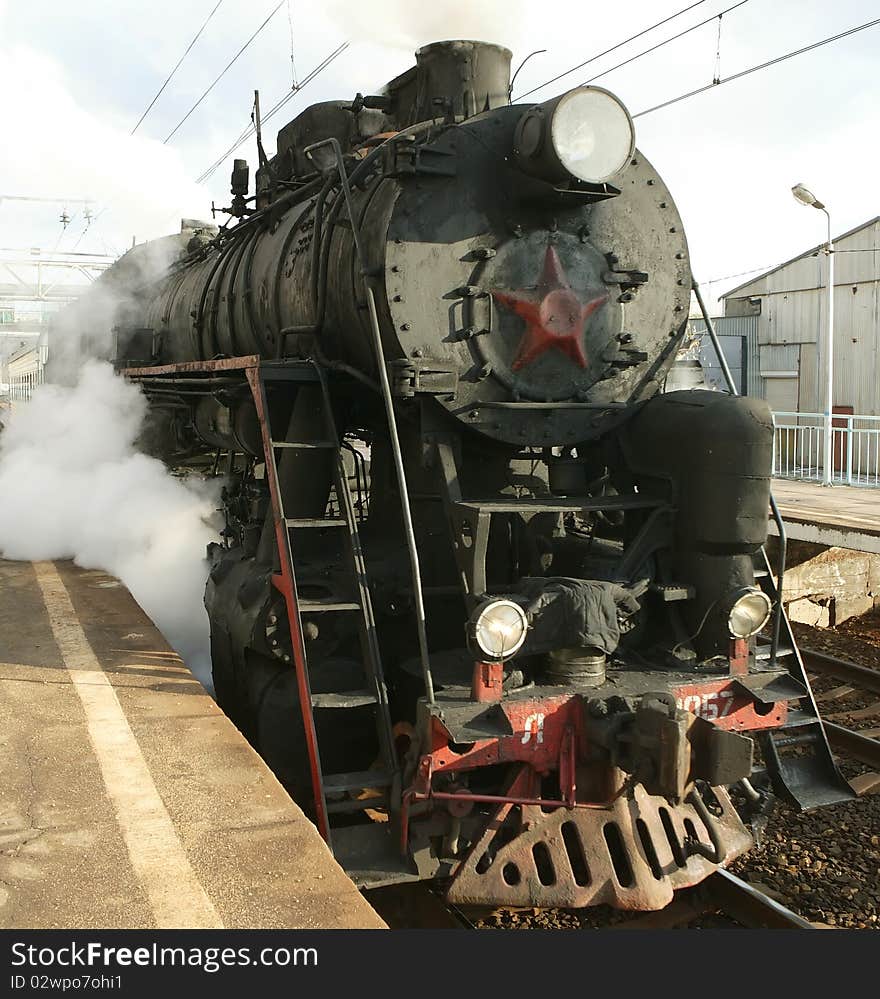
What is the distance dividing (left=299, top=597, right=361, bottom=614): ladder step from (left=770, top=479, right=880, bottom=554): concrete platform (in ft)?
17.5

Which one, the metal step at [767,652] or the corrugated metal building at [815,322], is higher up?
the corrugated metal building at [815,322]

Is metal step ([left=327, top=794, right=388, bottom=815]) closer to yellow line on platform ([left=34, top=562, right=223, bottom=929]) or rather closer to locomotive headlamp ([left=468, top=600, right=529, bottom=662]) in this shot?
yellow line on platform ([left=34, top=562, right=223, bottom=929])

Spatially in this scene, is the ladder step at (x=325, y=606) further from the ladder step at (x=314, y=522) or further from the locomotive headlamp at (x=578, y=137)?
the locomotive headlamp at (x=578, y=137)

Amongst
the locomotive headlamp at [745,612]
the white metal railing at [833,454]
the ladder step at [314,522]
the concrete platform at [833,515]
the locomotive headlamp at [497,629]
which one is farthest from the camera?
the white metal railing at [833,454]

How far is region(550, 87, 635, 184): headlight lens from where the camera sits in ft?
13.2

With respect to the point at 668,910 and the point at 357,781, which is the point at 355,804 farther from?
the point at 668,910

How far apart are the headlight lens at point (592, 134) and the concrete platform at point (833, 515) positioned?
495 cm

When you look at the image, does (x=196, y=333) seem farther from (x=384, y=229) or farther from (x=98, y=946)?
(x=98, y=946)

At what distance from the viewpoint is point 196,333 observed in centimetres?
711

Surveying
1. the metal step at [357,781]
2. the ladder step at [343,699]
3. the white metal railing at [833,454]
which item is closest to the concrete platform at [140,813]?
the metal step at [357,781]

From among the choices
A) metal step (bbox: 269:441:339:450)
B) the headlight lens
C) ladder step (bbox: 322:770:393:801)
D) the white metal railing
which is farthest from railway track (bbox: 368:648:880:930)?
the white metal railing

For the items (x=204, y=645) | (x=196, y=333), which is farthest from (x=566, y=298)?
(x=204, y=645)

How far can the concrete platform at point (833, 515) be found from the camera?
26.8ft

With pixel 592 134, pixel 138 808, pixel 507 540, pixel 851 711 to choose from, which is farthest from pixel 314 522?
pixel 851 711
